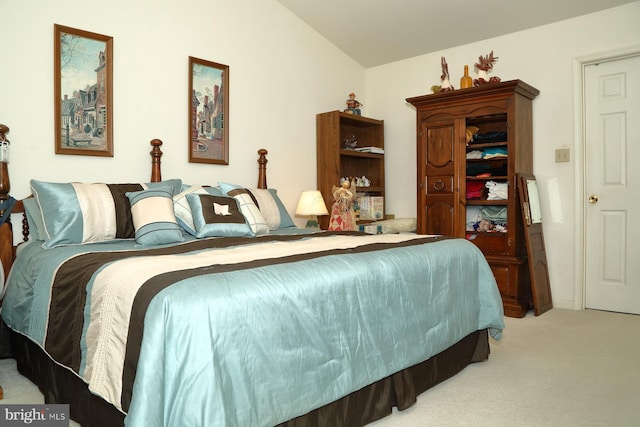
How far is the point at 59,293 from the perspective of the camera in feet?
6.15

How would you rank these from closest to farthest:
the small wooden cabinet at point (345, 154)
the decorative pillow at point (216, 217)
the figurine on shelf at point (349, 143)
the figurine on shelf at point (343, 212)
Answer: the decorative pillow at point (216, 217), the figurine on shelf at point (343, 212), the small wooden cabinet at point (345, 154), the figurine on shelf at point (349, 143)

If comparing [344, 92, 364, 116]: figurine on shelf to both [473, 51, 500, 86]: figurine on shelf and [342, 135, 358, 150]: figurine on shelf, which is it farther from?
[473, 51, 500, 86]: figurine on shelf

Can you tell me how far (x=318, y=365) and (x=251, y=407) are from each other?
1.00ft

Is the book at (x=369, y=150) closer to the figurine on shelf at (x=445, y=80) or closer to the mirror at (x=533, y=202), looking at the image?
the figurine on shelf at (x=445, y=80)

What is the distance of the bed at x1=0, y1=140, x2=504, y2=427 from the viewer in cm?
131

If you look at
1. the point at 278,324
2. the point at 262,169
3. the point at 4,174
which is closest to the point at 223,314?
the point at 278,324

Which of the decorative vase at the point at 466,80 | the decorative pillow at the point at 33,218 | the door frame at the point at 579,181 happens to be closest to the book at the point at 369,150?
the decorative vase at the point at 466,80

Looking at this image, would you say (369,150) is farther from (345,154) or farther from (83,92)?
(83,92)

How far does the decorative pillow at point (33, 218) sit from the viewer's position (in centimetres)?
256

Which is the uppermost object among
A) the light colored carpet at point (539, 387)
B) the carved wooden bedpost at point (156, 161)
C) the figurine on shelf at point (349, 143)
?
the figurine on shelf at point (349, 143)

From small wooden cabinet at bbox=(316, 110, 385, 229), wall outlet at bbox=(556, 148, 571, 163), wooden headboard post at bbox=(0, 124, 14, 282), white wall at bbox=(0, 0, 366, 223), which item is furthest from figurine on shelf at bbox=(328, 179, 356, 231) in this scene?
wooden headboard post at bbox=(0, 124, 14, 282)

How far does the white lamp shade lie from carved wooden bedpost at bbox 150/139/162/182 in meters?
1.32

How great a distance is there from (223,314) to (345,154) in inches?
133

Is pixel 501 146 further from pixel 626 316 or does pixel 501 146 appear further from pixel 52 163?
pixel 52 163
